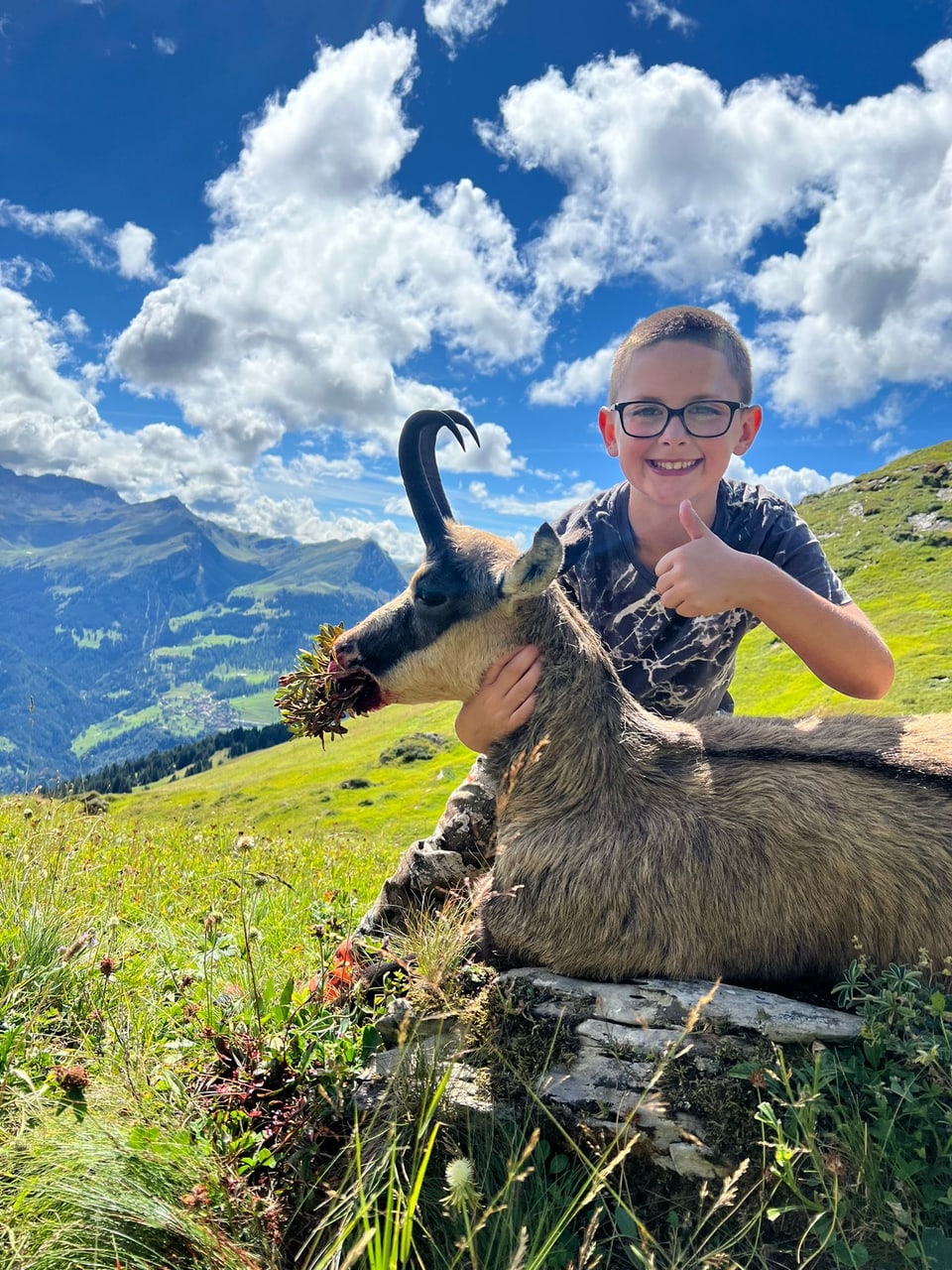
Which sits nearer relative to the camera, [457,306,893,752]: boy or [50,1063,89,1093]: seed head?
[50,1063,89,1093]: seed head

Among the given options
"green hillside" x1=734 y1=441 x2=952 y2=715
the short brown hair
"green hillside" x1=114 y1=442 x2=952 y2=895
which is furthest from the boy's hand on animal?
"green hillside" x1=114 y1=442 x2=952 y2=895

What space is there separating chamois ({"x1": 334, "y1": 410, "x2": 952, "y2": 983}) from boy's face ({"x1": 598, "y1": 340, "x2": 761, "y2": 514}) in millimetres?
1740

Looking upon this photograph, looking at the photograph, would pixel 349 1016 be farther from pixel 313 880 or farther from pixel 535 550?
pixel 313 880

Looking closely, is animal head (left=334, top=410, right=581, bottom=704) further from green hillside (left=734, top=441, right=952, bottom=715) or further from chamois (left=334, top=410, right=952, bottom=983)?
green hillside (left=734, top=441, right=952, bottom=715)

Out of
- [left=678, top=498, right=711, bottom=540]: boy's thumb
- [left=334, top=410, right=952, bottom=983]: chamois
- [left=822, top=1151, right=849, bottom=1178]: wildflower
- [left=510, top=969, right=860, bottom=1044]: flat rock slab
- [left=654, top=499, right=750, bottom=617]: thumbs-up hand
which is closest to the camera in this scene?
[left=822, top=1151, right=849, bottom=1178]: wildflower

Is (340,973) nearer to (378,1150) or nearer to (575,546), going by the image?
(378,1150)

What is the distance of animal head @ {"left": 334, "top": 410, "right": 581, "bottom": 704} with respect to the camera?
572 cm

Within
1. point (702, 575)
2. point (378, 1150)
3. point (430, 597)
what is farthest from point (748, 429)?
point (378, 1150)

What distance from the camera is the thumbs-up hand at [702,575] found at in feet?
16.3

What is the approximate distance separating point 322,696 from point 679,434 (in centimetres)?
398

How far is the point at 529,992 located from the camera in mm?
4543

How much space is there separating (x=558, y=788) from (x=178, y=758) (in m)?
206

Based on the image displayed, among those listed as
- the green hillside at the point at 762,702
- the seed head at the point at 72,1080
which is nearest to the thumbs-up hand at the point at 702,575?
the seed head at the point at 72,1080

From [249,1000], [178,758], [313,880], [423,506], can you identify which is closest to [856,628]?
[423,506]
